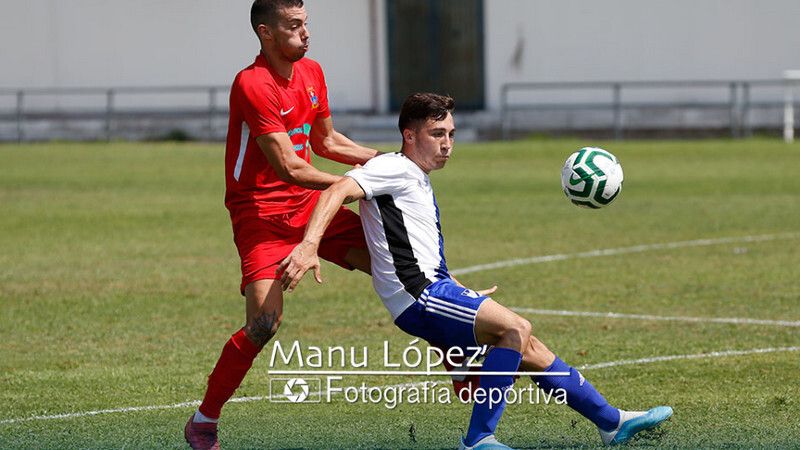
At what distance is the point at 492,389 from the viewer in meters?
6.50

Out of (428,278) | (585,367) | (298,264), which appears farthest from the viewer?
(585,367)

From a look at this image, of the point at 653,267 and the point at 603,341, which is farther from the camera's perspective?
the point at 653,267

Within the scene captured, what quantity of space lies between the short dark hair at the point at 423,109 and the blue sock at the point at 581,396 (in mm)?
1295

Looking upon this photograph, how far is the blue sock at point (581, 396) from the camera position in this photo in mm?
6680

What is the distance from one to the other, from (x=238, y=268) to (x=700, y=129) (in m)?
21.9

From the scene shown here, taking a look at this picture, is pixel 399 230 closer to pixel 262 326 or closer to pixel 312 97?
pixel 262 326

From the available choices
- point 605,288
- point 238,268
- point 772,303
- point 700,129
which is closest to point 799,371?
point 772,303

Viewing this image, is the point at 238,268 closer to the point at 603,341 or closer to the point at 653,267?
the point at 653,267

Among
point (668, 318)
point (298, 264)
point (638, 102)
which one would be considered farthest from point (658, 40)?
point (298, 264)

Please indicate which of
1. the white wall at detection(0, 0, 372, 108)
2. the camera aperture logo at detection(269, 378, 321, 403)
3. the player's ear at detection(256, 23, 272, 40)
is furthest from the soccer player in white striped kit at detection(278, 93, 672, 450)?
the white wall at detection(0, 0, 372, 108)

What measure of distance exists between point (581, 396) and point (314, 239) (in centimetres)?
144

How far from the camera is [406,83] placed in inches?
1431

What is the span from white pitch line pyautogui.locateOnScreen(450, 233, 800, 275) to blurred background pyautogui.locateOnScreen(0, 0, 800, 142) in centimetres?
1758

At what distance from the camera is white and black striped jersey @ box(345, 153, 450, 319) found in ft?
21.9
